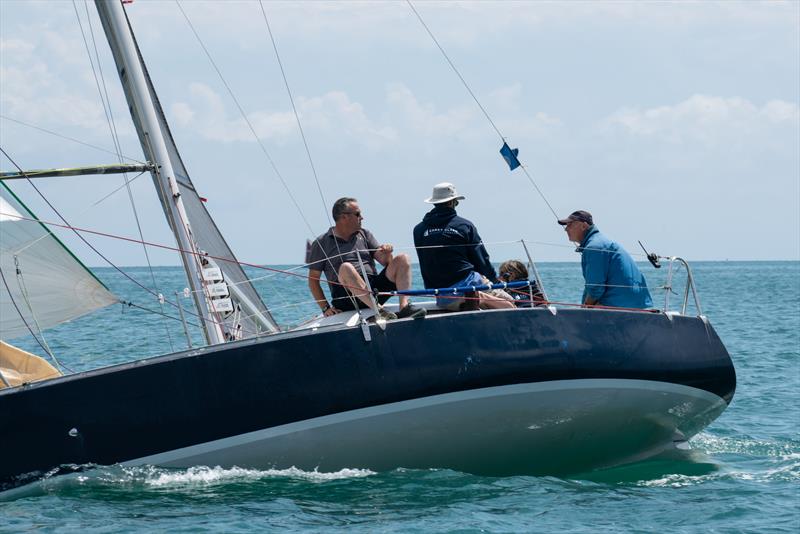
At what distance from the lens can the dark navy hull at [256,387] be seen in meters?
7.53

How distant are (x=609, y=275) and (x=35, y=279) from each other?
15.3 ft

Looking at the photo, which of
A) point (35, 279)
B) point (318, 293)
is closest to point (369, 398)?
point (318, 293)

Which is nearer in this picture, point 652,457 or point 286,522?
point 286,522

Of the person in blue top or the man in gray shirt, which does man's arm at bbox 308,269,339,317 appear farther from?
the person in blue top

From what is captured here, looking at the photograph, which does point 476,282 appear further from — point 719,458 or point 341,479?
point 719,458

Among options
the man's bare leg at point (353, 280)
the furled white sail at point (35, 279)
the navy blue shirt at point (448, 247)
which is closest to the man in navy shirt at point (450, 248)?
the navy blue shirt at point (448, 247)

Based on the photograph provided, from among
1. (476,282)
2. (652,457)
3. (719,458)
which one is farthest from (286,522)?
(719,458)

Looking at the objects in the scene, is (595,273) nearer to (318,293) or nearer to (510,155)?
(510,155)

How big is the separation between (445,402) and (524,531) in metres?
1.18

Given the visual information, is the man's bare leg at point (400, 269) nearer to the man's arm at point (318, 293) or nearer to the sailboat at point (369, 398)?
the sailboat at point (369, 398)

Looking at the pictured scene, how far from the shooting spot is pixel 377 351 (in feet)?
25.3

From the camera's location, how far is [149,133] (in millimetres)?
9156

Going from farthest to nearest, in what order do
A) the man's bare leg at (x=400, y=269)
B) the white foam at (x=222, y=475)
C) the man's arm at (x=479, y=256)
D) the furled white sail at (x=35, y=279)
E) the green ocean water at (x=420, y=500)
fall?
the furled white sail at (x=35, y=279)
the man's bare leg at (x=400, y=269)
the man's arm at (x=479, y=256)
the white foam at (x=222, y=475)
the green ocean water at (x=420, y=500)

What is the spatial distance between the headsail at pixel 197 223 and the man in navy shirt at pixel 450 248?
5.14ft
